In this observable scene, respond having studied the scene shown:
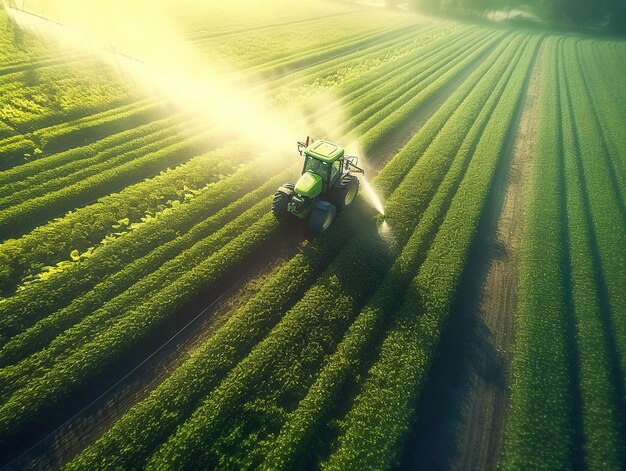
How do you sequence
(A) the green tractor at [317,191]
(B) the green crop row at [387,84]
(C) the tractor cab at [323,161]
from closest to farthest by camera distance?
(A) the green tractor at [317,191] < (C) the tractor cab at [323,161] < (B) the green crop row at [387,84]

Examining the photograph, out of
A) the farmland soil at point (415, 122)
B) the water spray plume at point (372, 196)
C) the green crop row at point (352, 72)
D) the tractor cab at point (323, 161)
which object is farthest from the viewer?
the green crop row at point (352, 72)

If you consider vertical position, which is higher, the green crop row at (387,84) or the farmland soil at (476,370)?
the green crop row at (387,84)

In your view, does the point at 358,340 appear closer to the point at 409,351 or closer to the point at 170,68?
the point at 409,351

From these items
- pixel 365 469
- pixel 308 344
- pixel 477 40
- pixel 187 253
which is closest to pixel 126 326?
pixel 187 253

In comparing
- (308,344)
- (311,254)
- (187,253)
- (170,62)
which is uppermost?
(170,62)

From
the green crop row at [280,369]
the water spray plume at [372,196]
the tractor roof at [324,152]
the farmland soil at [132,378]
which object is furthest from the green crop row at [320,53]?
the farmland soil at [132,378]

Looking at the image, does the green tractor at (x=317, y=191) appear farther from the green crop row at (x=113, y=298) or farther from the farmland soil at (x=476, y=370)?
the farmland soil at (x=476, y=370)

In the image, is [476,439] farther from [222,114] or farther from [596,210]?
[222,114]
